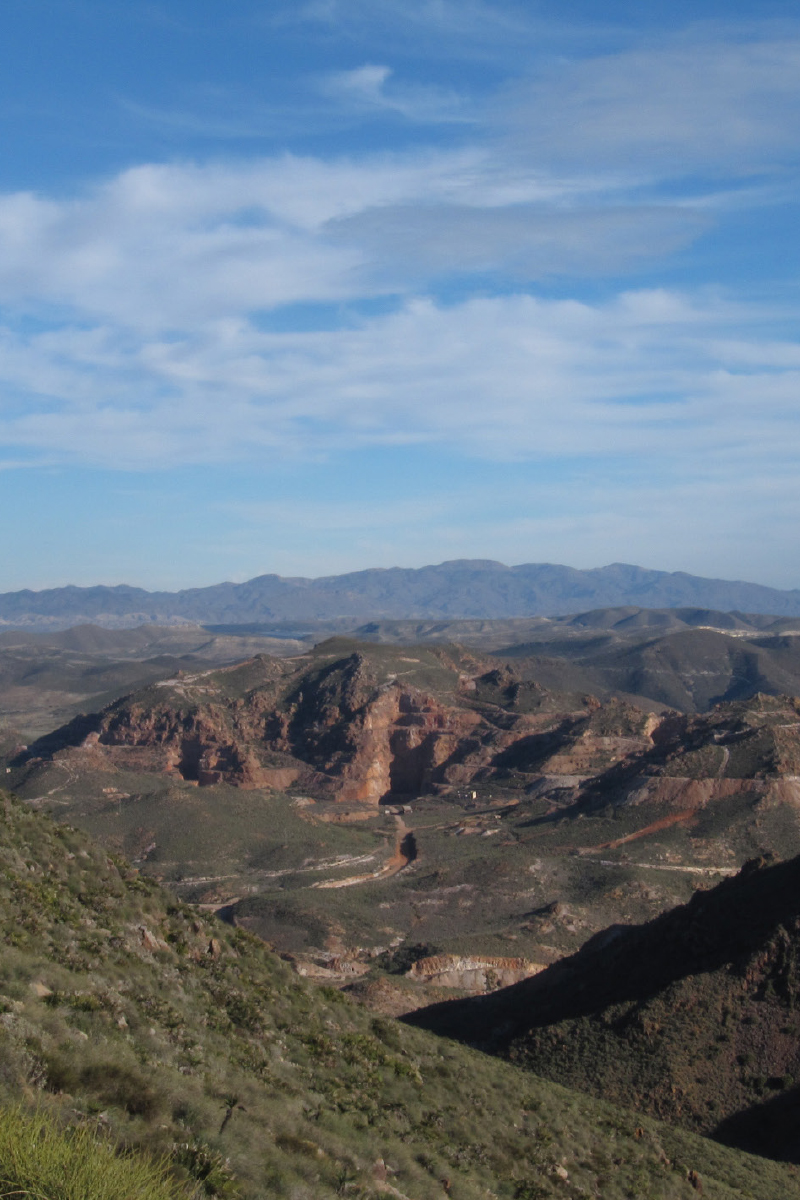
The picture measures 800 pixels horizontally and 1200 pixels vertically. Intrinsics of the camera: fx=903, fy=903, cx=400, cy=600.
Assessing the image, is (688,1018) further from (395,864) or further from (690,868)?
(395,864)

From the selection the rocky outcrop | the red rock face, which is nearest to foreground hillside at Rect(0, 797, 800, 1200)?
the rocky outcrop

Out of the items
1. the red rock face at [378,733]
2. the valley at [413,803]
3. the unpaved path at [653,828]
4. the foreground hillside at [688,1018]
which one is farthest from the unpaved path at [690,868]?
the foreground hillside at [688,1018]

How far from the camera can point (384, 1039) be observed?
26.0 m

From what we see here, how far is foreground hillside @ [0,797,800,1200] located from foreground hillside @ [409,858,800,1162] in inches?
93.4

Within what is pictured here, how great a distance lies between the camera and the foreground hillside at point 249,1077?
36.6 ft

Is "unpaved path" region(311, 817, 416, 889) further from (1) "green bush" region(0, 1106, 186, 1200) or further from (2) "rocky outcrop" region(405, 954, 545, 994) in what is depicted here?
(1) "green bush" region(0, 1106, 186, 1200)

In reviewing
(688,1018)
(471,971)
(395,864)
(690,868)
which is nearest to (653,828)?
(690,868)

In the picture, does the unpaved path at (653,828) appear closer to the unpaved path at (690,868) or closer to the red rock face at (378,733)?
the unpaved path at (690,868)

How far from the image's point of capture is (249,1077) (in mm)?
16344

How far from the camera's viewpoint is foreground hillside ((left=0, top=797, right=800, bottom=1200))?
439 inches

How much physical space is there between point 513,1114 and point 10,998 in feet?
51.7

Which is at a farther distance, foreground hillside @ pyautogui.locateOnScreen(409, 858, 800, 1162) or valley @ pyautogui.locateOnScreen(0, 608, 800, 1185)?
valley @ pyautogui.locateOnScreen(0, 608, 800, 1185)

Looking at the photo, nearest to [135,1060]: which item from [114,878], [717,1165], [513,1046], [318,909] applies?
[114,878]

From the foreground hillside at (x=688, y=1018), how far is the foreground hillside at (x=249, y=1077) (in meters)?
2.37
